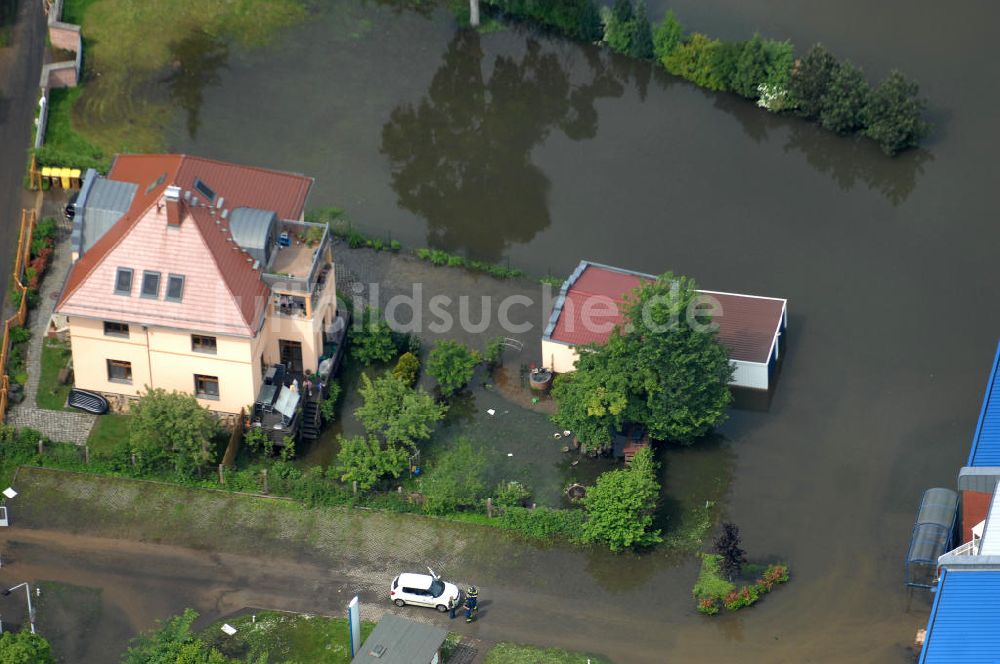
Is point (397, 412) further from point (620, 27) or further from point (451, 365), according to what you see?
point (620, 27)

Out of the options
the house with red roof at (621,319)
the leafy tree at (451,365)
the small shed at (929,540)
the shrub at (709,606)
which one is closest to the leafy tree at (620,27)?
the house with red roof at (621,319)

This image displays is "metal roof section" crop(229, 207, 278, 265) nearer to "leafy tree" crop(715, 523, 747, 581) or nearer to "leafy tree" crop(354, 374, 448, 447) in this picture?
"leafy tree" crop(354, 374, 448, 447)

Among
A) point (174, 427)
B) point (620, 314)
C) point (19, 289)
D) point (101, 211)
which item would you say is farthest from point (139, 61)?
point (620, 314)

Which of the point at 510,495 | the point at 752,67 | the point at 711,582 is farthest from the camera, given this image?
the point at 752,67

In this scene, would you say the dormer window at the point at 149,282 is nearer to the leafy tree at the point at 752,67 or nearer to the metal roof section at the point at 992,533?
the metal roof section at the point at 992,533

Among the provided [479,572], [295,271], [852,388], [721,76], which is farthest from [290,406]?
[721,76]

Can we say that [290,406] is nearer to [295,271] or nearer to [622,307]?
[295,271]

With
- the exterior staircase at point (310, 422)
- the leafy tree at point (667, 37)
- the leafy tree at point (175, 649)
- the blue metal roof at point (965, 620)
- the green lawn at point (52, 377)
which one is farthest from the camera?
the leafy tree at point (667, 37)
